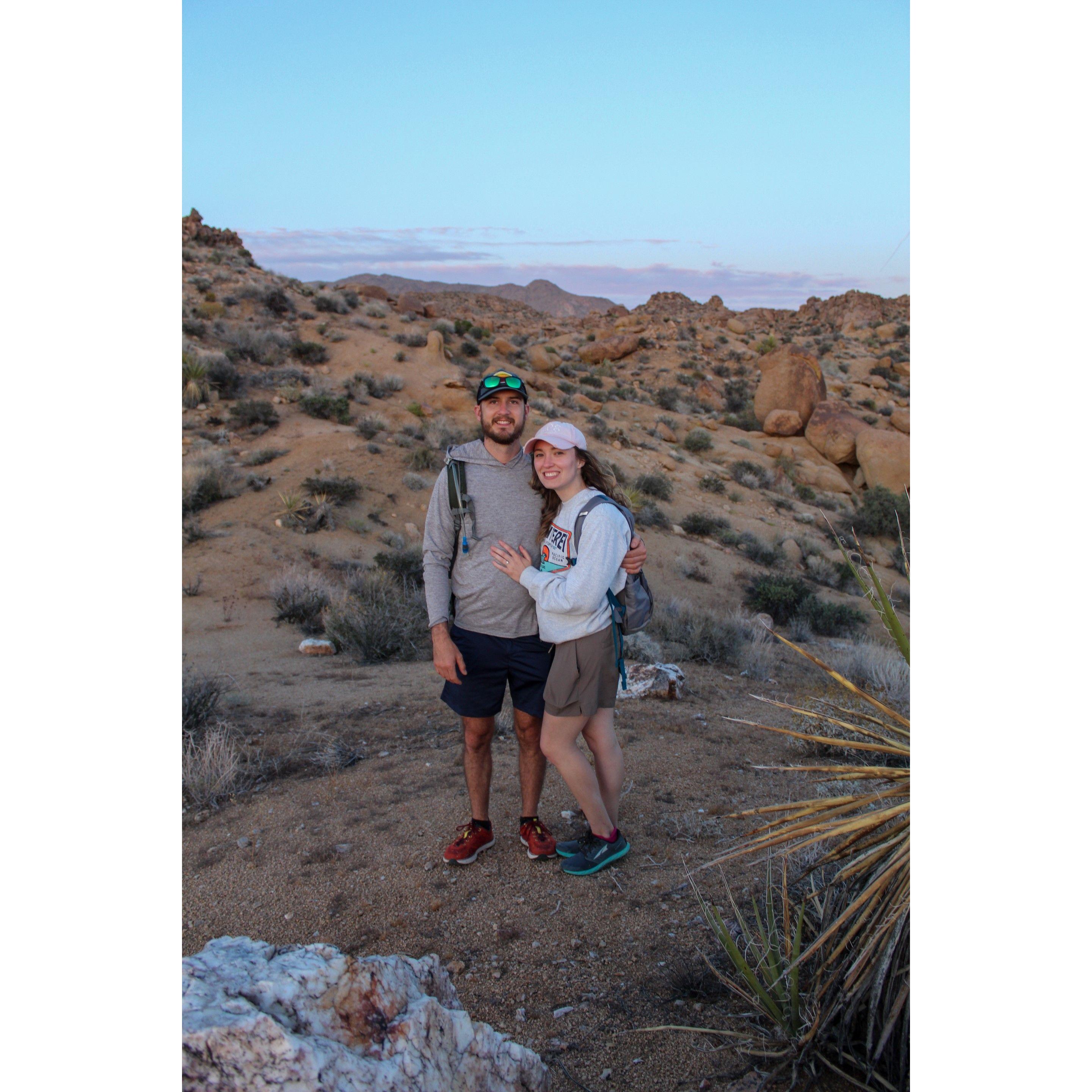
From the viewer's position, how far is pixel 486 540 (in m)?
3.10

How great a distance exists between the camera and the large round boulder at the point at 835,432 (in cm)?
2131

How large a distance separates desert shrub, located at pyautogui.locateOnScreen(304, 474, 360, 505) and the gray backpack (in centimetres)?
928

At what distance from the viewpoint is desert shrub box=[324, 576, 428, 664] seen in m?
7.20

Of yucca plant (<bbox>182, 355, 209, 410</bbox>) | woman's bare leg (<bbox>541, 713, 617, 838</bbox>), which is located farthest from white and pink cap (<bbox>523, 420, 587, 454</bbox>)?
yucca plant (<bbox>182, 355, 209, 410</bbox>)

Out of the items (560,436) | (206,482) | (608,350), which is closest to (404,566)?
(206,482)

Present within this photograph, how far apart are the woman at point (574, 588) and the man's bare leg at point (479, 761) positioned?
332 millimetres

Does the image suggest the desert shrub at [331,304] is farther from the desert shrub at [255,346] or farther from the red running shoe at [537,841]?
the red running shoe at [537,841]

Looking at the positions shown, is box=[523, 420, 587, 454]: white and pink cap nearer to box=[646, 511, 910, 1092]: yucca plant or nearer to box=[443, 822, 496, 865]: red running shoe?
box=[646, 511, 910, 1092]: yucca plant

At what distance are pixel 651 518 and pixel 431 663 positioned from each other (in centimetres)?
781

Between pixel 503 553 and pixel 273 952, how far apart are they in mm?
1740

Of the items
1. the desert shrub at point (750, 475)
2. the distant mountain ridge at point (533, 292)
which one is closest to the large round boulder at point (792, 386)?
the desert shrub at point (750, 475)

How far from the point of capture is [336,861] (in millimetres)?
3504
